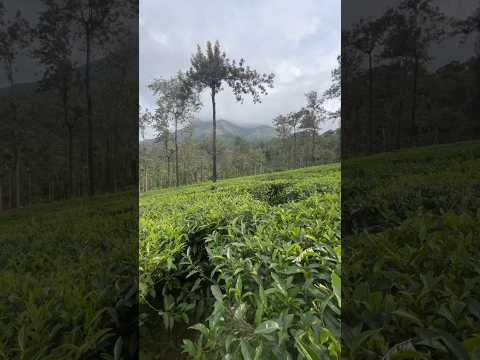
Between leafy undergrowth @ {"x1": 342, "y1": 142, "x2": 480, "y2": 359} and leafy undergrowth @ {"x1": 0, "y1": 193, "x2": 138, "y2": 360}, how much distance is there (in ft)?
2.39

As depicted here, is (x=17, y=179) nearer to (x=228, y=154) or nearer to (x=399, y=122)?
(x=399, y=122)

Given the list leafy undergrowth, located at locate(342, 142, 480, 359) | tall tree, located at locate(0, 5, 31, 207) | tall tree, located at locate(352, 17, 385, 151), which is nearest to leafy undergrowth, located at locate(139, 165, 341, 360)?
leafy undergrowth, located at locate(342, 142, 480, 359)

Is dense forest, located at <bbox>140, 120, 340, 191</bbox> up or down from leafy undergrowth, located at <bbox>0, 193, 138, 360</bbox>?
up

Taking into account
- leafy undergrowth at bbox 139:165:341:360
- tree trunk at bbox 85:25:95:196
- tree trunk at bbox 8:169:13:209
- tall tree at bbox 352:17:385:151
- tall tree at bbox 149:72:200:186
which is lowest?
leafy undergrowth at bbox 139:165:341:360

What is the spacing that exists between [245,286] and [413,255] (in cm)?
56

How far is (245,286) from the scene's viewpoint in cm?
104

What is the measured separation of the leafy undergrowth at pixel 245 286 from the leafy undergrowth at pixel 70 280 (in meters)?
0.16

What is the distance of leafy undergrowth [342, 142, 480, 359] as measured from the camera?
675 millimetres

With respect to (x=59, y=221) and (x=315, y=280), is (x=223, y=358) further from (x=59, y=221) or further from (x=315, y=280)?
(x=59, y=221)

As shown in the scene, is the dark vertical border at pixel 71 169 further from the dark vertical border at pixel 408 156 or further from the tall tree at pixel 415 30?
the tall tree at pixel 415 30

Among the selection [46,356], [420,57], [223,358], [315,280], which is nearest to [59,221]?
[46,356]

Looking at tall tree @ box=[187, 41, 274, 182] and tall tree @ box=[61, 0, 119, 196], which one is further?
tall tree @ box=[187, 41, 274, 182]

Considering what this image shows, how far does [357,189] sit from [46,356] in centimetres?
132

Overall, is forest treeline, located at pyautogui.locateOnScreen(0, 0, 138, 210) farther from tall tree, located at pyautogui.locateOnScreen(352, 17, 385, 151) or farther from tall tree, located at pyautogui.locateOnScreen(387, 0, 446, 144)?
tall tree, located at pyautogui.locateOnScreen(387, 0, 446, 144)
